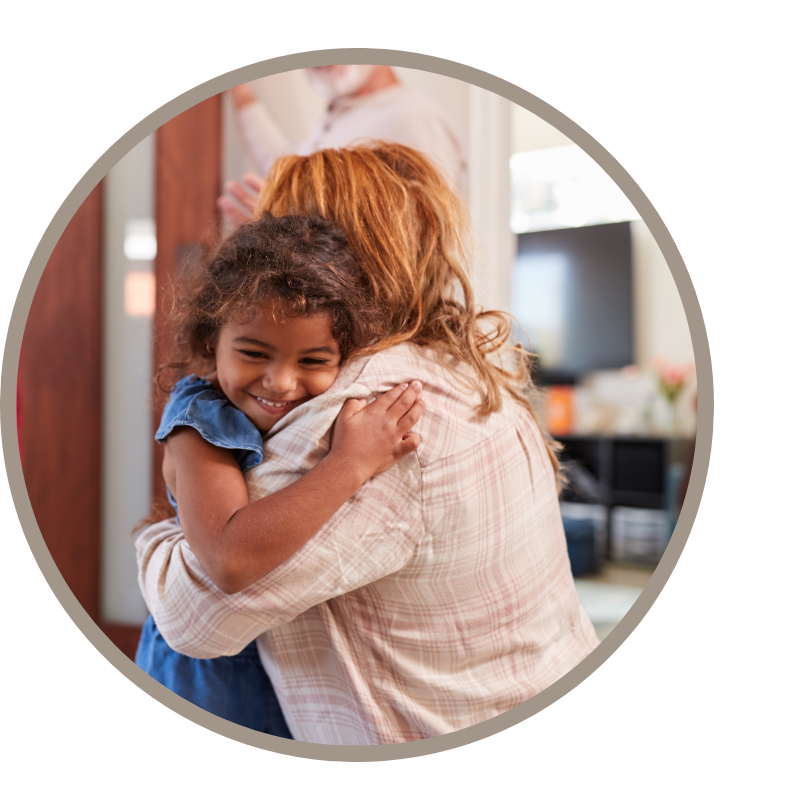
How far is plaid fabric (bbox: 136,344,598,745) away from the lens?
68 centimetres

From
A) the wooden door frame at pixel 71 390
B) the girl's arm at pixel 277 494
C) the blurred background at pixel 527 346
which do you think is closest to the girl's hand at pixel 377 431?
the girl's arm at pixel 277 494

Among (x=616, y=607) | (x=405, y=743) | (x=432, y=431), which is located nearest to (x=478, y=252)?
(x=432, y=431)

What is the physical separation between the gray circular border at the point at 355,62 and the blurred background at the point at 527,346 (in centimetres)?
1

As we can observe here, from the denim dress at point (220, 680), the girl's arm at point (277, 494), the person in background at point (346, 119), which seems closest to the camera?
the girl's arm at point (277, 494)

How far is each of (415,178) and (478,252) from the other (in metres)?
0.12

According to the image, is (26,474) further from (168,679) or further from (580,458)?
(580,458)

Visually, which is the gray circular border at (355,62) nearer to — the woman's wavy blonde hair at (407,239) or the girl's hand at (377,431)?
the woman's wavy blonde hair at (407,239)

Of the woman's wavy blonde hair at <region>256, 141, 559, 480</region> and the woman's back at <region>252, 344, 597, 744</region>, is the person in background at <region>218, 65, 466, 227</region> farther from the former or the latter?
the woman's back at <region>252, 344, 597, 744</region>

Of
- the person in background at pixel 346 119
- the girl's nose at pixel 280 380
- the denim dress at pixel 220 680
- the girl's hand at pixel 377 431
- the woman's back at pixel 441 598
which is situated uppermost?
the person in background at pixel 346 119

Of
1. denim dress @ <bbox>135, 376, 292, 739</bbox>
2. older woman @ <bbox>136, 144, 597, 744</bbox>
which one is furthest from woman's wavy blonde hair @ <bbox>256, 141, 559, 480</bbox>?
denim dress @ <bbox>135, 376, 292, 739</bbox>

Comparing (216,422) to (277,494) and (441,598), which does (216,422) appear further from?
(441,598)

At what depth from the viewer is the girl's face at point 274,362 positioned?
67 cm

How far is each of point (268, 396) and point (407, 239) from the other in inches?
8.8

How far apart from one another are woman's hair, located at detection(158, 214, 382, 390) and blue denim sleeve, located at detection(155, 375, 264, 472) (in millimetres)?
42
